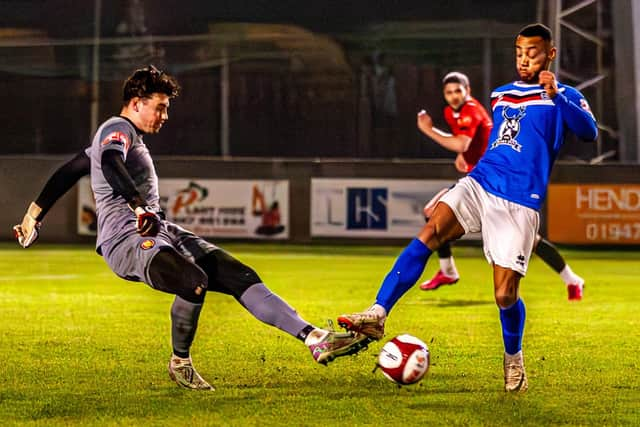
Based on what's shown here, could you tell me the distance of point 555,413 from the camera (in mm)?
6316

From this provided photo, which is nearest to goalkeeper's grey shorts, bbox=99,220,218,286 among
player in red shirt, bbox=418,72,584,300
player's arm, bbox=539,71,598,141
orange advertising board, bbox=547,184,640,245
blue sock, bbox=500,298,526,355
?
blue sock, bbox=500,298,526,355

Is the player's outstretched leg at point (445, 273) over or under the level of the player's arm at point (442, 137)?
under

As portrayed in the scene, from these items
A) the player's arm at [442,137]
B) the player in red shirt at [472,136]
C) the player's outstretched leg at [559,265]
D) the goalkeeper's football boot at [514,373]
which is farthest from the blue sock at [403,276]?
the player's outstretched leg at [559,265]

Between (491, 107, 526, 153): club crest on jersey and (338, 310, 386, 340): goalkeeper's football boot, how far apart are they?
45.0 inches

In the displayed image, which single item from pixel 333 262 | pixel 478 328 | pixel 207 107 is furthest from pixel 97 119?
pixel 478 328

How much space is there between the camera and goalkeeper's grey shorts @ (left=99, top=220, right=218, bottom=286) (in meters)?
6.59

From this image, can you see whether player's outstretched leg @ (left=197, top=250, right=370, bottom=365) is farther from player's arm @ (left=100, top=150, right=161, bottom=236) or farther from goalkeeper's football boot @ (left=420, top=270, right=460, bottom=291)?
goalkeeper's football boot @ (left=420, top=270, right=460, bottom=291)

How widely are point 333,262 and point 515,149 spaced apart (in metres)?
10.9

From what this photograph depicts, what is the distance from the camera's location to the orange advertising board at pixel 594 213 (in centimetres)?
1984

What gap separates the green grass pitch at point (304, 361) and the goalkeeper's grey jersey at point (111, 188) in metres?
0.88

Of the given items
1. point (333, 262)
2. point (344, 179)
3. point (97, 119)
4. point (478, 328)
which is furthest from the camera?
point (97, 119)

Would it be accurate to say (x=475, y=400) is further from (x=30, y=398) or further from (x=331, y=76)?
(x=331, y=76)

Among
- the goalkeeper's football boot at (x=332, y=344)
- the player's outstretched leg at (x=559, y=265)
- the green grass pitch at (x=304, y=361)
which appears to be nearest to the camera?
the green grass pitch at (x=304, y=361)

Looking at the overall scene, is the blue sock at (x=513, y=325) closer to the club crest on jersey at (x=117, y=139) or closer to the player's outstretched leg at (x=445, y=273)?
the club crest on jersey at (x=117, y=139)
